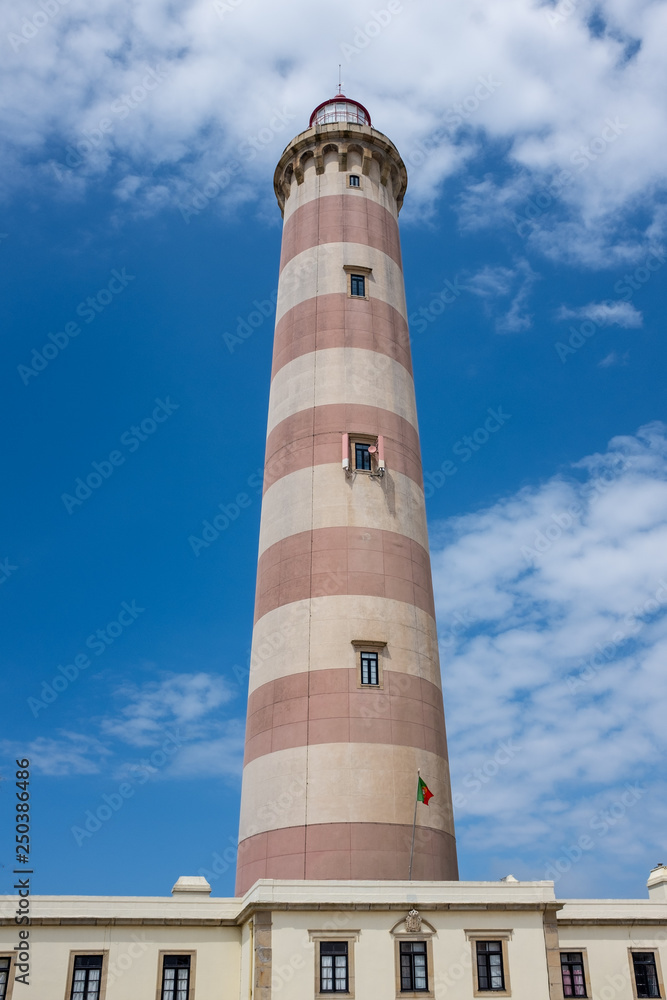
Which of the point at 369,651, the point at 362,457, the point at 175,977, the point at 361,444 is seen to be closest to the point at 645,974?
the point at 369,651

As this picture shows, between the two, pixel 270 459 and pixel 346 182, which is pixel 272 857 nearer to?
pixel 270 459

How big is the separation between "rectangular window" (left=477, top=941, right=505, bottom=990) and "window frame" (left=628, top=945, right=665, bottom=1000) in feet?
18.3

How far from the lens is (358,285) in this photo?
121ft

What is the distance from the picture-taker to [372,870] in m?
27.0

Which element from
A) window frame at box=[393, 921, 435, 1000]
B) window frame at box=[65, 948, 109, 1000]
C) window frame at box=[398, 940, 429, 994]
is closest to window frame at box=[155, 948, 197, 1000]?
window frame at box=[65, 948, 109, 1000]

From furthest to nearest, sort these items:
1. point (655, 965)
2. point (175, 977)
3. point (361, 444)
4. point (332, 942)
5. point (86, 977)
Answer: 1. point (361, 444)
2. point (655, 965)
3. point (175, 977)
4. point (86, 977)
5. point (332, 942)

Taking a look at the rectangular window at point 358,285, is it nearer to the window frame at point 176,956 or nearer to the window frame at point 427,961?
the window frame at point 427,961

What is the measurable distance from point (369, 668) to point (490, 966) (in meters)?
9.36

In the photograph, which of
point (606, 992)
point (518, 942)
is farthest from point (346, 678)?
point (606, 992)

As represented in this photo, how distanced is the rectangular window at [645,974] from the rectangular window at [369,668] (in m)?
11.3

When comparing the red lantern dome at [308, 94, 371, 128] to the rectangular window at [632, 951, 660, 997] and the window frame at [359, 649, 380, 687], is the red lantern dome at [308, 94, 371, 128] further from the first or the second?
the rectangular window at [632, 951, 660, 997]

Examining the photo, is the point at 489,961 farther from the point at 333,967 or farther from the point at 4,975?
the point at 4,975

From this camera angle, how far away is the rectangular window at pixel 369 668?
29.8m

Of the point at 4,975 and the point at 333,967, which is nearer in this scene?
Answer: the point at 333,967
